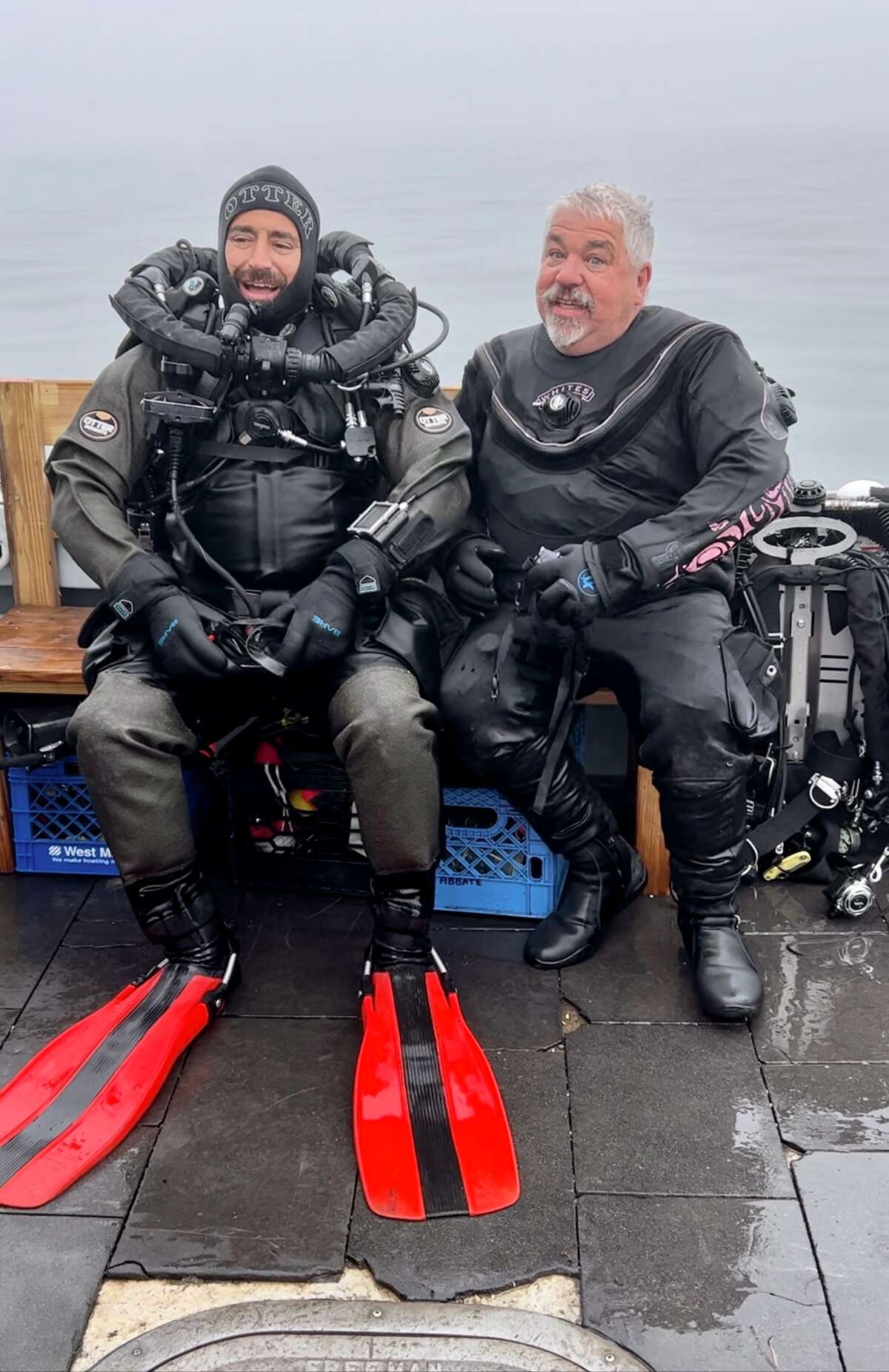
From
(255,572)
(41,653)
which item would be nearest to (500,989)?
(255,572)

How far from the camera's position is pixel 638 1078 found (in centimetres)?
250

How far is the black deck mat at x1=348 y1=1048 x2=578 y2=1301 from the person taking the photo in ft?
6.58

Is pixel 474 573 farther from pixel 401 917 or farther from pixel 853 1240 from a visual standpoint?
pixel 853 1240

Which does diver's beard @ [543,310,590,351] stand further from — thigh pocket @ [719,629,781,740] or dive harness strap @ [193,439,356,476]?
thigh pocket @ [719,629,781,740]

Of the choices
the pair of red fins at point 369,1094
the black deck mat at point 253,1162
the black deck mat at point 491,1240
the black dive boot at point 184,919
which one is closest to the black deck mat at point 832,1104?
the black deck mat at point 491,1240

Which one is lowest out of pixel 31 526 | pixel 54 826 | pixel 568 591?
pixel 54 826

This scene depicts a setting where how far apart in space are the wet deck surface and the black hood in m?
1.48

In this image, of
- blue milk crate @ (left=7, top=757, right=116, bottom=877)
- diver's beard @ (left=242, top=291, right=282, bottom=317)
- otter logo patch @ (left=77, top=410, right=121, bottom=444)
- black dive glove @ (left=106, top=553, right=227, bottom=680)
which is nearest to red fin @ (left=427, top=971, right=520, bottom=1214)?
black dive glove @ (left=106, top=553, right=227, bottom=680)

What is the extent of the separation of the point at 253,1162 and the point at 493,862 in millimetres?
1058

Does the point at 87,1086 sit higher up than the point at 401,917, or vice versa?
the point at 401,917

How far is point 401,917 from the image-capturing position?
2.71 m

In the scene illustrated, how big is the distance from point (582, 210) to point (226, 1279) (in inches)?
90.9

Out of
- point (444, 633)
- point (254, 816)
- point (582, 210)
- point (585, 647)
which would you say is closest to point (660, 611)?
point (585, 647)

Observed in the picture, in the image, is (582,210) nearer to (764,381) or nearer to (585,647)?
(764,381)
